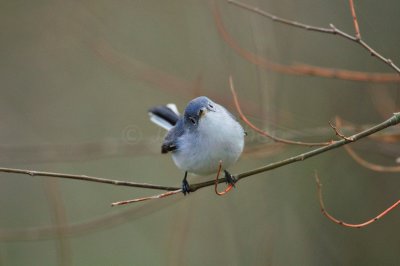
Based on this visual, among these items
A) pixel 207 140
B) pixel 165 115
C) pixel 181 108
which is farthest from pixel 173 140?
pixel 181 108

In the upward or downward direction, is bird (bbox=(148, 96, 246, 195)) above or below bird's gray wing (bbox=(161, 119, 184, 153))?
below

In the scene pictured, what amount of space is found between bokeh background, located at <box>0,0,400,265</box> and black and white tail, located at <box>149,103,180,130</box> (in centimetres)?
16

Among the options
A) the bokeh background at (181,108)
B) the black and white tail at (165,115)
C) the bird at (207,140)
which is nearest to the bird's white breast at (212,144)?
the bird at (207,140)

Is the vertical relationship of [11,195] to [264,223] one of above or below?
above

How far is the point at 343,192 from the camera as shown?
4633 millimetres

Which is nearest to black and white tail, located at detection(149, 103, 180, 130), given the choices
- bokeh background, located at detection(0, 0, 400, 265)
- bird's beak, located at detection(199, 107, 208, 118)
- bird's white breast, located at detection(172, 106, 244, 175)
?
bokeh background, located at detection(0, 0, 400, 265)

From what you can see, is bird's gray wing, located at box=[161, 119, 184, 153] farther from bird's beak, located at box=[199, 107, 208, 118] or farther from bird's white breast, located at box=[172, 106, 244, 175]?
bird's beak, located at box=[199, 107, 208, 118]

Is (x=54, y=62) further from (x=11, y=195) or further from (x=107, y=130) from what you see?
(x=11, y=195)

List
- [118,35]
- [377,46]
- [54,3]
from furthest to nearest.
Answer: [118,35] → [54,3] → [377,46]

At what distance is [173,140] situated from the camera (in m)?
3.49

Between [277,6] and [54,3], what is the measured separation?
270cm

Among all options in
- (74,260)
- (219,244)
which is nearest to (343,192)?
(219,244)

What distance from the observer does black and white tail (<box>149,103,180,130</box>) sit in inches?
159

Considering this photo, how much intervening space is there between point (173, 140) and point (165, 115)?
1.95ft
